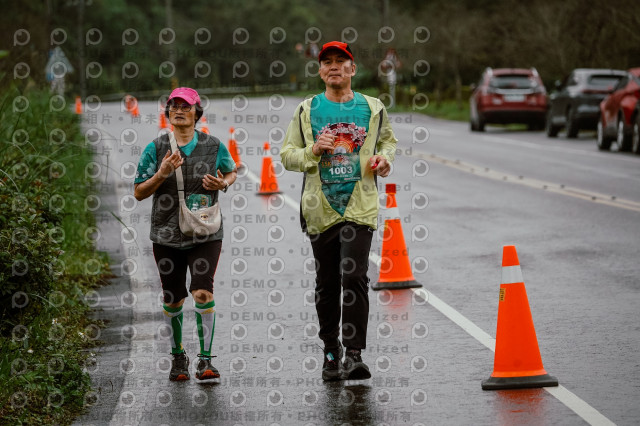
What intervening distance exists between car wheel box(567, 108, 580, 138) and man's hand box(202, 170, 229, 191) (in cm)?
2455

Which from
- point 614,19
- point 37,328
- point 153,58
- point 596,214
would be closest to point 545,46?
point 614,19

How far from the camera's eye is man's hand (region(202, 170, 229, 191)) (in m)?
7.21

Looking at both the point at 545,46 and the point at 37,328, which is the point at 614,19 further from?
the point at 37,328

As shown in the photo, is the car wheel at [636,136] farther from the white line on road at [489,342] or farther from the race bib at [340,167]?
the race bib at [340,167]

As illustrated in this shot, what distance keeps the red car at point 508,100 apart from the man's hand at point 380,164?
90.4ft

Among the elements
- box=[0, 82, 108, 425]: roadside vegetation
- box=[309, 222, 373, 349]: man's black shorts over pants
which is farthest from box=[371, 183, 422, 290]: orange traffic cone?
box=[309, 222, 373, 349]: man's black shorts over pants

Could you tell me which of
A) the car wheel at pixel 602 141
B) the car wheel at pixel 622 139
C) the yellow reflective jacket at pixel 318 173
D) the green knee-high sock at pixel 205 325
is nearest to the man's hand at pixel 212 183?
the yellow reflective jacket at pixel 318 173

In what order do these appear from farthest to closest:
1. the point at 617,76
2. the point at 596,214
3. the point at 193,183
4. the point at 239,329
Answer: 1. the point at 617,76
2. the point at 596,214
3. the point at 239,329
4. the point at 193,183

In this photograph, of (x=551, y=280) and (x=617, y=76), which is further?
(x=617, y=76)

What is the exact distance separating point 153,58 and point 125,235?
74.6 metres

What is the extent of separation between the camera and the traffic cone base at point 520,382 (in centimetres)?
690

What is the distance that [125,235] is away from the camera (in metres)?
14.2

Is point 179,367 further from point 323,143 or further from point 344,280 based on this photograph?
point 323,143

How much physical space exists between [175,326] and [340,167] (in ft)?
4.60
